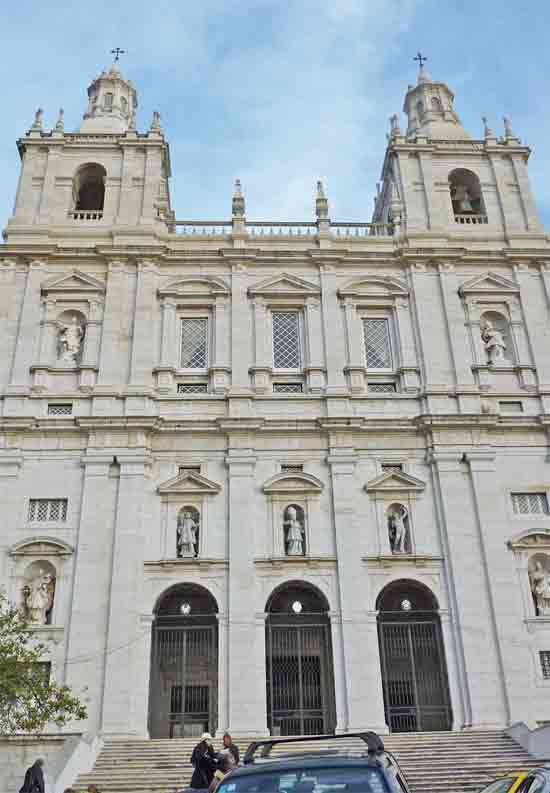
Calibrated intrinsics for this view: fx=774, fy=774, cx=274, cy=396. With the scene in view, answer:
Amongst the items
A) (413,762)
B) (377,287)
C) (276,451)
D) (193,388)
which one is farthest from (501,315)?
(413,762)

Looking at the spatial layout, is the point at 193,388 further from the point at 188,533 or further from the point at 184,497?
the point at 188,533

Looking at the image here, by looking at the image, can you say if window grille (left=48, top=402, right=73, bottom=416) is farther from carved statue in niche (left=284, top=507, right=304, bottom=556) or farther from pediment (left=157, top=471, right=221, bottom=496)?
carved statue in niche (left=284, top=507, right=304, bottom=556)

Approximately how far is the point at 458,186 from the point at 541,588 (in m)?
17.0

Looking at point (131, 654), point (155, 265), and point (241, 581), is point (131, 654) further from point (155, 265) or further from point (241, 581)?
point (155, 265)

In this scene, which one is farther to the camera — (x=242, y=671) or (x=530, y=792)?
(x=242, y=671)

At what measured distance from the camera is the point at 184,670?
2145 centimetres

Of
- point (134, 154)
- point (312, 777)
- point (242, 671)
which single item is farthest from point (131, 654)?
point (134, 154)

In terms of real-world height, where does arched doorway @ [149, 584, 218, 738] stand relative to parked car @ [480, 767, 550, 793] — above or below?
above

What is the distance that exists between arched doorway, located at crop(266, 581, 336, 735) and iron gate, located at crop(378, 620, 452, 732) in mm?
1626

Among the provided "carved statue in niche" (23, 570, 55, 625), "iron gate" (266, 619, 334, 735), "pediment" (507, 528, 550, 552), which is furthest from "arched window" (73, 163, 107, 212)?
"pediment" (507, 528, 550, 552)

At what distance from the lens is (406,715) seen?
69.6ft

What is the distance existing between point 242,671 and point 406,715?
471 cm

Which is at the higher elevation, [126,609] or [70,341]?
[70,341]

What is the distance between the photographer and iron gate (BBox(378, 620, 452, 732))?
21.2 metres
